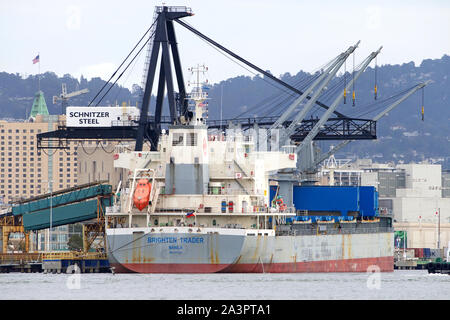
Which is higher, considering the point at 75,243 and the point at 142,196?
the point at 142,196

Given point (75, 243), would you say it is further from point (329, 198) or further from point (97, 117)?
point (329, 198)

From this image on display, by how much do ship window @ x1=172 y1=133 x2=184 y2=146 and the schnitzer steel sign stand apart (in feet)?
85.2

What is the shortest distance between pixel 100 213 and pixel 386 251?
29414 mm

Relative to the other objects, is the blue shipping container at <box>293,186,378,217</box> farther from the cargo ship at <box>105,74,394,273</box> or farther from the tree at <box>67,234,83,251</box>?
the tree at <box>67,234,83,251</box>

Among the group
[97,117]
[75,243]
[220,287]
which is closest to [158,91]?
[97,117]

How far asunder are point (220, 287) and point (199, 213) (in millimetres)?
14893

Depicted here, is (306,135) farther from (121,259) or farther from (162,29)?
(121,259)

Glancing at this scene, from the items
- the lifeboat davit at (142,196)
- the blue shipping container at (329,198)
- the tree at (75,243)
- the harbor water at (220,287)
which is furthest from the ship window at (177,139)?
the tree at (75,243)

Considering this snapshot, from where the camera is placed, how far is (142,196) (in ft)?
291

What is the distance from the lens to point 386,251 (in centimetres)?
12100

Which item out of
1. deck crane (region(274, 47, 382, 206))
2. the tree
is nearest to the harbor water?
deck crane (region(274, 47, 382, 206))

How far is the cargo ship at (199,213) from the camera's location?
287 ft

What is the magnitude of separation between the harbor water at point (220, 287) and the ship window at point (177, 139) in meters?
10.5
